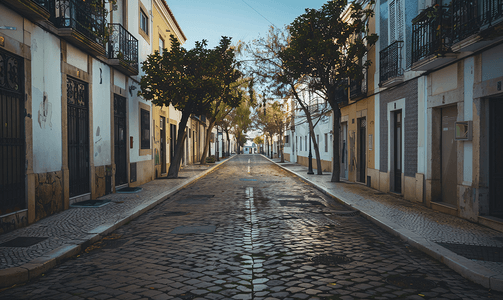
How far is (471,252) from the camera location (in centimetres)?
543

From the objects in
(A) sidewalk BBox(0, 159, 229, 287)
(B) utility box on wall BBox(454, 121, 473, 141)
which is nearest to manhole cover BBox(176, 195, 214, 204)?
(A) sidewalk BBox(0, 159, 229, 287)

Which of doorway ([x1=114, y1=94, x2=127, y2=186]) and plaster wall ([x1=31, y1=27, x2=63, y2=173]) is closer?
plaster wall ([x1=31, y1=27, x2=63, y2=173])

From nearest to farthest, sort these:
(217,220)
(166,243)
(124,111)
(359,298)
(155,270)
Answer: (359,298)
(155,270)
(166,243)
(217,220)
(124,111)

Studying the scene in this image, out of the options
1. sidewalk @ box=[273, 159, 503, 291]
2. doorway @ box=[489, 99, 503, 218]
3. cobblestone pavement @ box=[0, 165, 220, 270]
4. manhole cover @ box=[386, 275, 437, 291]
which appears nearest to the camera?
manhole cover @ box=[386, 275, 437, 291]

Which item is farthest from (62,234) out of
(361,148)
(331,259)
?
(361,148)

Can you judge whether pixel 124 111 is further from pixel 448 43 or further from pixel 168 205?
pixel 448 43

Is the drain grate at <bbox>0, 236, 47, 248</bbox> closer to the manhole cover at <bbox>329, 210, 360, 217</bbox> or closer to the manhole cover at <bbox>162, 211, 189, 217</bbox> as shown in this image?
the manhole cover at <bbox>162, 211, 189, 217</bbox>

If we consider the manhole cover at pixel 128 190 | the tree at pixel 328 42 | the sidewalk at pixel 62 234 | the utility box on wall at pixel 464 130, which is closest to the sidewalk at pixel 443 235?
the utility box on wall at pixel 464 130

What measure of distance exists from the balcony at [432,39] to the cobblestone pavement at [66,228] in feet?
26.4

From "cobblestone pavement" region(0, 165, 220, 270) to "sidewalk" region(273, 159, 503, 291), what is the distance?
547 centimetres

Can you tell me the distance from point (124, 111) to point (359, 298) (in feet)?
41.7

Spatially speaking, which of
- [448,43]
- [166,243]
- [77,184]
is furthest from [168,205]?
[448,43]

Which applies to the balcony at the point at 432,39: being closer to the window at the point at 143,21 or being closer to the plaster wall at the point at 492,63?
the plaster wall at the point at 492,63

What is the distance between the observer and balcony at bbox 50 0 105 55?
898cm
